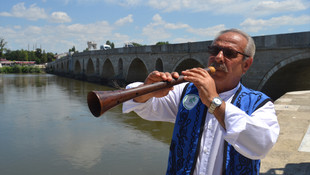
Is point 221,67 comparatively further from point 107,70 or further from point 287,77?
point 107,70

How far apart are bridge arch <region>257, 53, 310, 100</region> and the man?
29.3ft

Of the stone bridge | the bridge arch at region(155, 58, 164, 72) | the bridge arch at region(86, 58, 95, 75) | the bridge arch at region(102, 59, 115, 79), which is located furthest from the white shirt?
the bridge arch at region(86, 58, 95, 75)

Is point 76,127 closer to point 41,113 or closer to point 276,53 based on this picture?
point 41,113

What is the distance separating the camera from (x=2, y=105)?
13.8m

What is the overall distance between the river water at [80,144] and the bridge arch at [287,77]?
4.45 m

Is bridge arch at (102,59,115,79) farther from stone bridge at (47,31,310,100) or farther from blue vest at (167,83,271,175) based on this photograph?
blue vest at (167,83,271,175)

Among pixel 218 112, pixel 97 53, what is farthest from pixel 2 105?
pixel 97 53

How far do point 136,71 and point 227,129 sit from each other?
22878 millimetres

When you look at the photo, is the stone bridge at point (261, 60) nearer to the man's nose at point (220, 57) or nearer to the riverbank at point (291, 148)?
the riverbank at point (291, 148)

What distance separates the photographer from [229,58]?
1570mm

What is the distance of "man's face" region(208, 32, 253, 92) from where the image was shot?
1564 mm

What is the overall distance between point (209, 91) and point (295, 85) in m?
13.0

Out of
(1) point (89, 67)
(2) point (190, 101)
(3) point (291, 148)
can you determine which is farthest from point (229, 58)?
Result: (1) point (89, 67)

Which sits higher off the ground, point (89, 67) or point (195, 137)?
point (89, 67)
